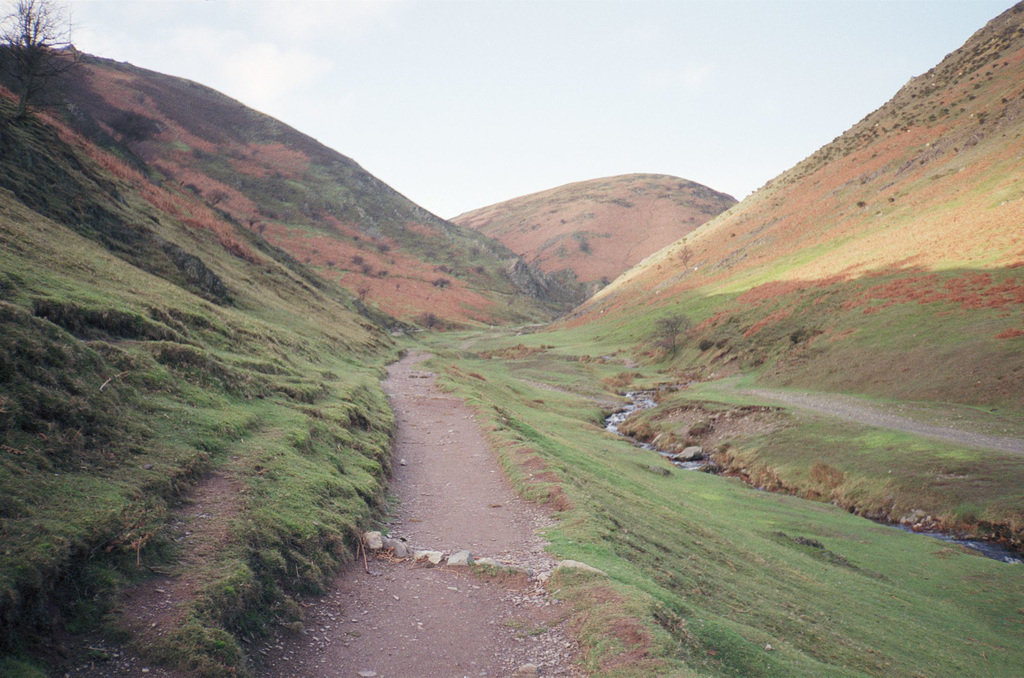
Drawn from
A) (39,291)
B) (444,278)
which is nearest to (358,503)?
(39,291)

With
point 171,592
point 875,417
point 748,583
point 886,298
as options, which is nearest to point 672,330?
point 886,298

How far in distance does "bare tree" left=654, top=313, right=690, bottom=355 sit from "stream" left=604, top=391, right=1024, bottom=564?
15904mm

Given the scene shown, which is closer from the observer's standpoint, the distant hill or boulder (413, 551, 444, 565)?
boulder (413, 551, 444, 565)

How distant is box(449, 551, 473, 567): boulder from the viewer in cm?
1205

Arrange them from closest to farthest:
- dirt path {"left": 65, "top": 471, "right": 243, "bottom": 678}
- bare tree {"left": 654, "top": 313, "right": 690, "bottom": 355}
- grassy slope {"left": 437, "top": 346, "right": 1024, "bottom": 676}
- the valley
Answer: dirt path {"left": 65, "top": 471, "right": 243, "bottom": 678} → the valley → grassy slope {"left": 437, "top": 346, "right": 1024, "bottom": 676} → bare tree {"left": 654, "top": 313, "right": 690, "bottom": 355}

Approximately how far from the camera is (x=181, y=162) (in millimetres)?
134875

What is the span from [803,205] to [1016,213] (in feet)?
178

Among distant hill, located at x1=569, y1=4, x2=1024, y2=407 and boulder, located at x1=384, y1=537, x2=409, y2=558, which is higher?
distant hill, located at x1=569, y1=4, x2=1024, y2=407

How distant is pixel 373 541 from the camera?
41.9ft

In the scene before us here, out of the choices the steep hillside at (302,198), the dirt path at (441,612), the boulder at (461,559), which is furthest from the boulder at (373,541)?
the steep hillside at (302,198)

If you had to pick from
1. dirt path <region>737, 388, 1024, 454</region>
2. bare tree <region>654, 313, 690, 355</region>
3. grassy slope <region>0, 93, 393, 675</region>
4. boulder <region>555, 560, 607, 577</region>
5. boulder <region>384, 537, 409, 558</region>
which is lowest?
boulder <region>384, 537, 409, 558</region>

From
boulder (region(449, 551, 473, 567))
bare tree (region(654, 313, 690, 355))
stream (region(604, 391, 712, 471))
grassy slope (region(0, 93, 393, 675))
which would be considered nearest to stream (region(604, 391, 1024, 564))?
stream (region(604, 391, 712, 471))

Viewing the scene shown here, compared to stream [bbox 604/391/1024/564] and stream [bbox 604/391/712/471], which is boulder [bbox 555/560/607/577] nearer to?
stream [bbox 604/391/1024/564]

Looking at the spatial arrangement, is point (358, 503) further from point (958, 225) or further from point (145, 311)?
point (958, 225)
